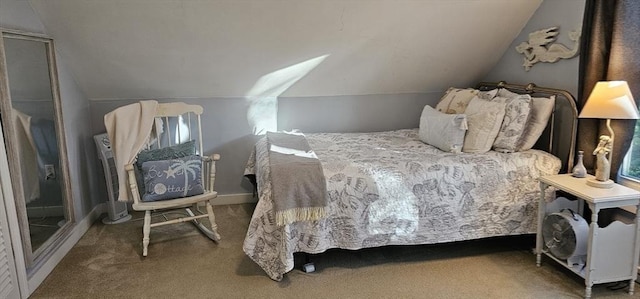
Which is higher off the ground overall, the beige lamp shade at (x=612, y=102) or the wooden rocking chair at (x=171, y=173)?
the beige lamp shade at (x=612, y=102)

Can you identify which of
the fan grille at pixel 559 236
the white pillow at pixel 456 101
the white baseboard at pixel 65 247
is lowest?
the white baseboard at pixel 65 247

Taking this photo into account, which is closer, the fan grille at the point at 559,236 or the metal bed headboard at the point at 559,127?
the fan grille at the point at 559,236

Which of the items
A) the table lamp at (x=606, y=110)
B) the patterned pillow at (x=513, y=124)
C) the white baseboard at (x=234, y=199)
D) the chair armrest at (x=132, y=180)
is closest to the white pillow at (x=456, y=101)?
the patterned pillow at (x=513, y=124)

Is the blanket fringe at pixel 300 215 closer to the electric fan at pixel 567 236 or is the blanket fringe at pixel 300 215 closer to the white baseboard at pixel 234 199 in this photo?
the electric fan at pixel 567 236

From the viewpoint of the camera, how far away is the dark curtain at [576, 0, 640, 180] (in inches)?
89.0

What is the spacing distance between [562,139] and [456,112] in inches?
30.9

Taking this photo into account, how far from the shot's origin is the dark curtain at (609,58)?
89.0 inches

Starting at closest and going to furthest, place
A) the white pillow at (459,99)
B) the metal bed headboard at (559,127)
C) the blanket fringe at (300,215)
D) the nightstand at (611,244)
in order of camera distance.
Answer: the nightstand at (611,244), the blanket fringe at (300,215), the metal bed headboard at (559,127), the white pillow at (459,99)

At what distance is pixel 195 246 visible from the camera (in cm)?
294

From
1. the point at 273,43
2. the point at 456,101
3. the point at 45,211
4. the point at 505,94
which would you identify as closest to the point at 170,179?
the point at 45,211

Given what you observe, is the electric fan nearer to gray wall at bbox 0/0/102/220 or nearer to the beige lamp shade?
the beige lamp shade

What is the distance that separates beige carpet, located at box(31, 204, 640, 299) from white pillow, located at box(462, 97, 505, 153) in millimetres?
691

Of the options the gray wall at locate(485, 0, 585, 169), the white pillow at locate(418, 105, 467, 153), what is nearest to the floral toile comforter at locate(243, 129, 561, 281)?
the white pillow at locate(418, 105, 467, 153)

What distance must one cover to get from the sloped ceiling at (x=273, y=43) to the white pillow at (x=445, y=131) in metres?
0.67
